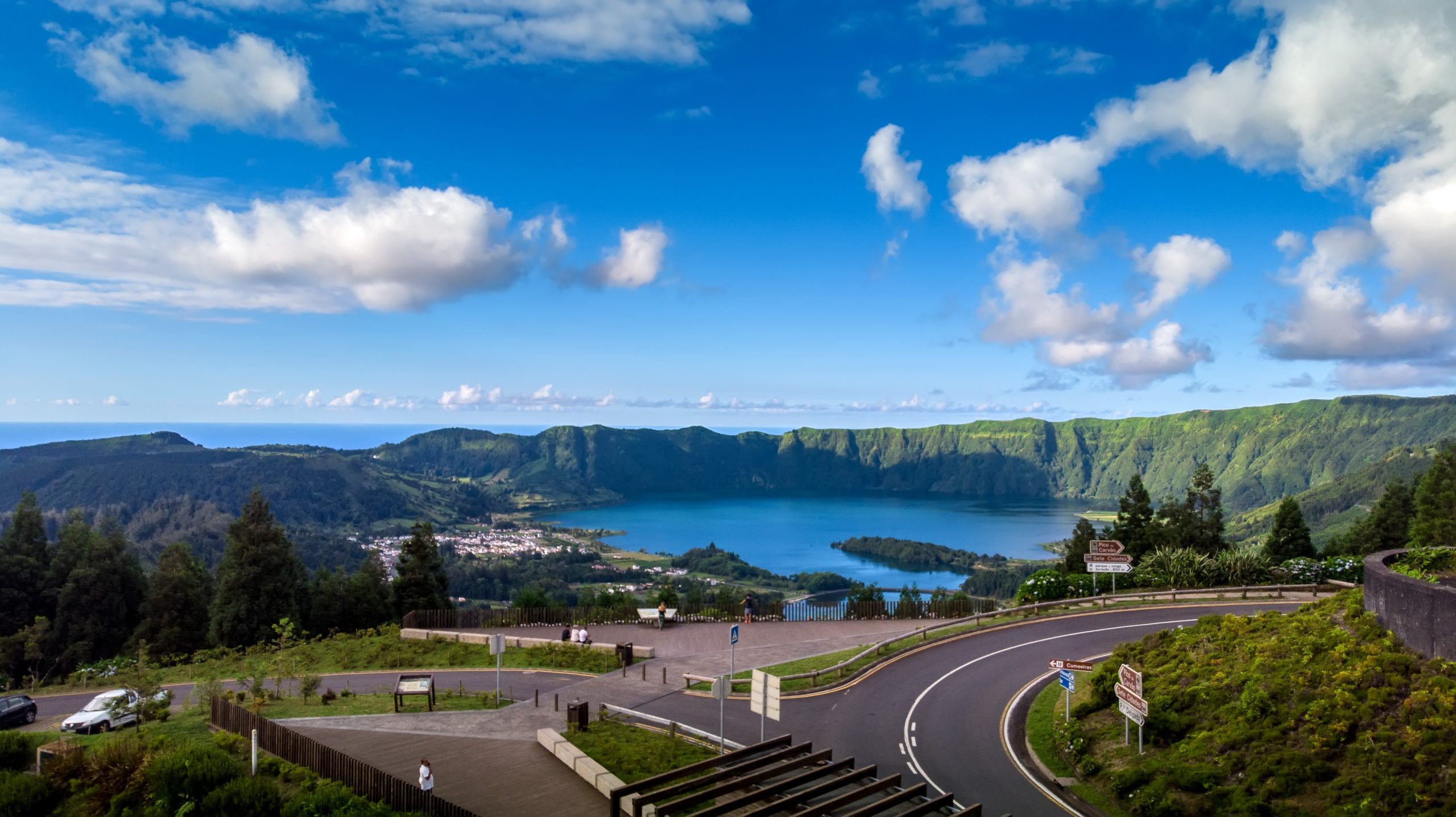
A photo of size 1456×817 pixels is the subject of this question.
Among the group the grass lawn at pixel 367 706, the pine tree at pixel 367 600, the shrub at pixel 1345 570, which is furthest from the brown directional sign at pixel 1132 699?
the pine tree at pixel 367 600

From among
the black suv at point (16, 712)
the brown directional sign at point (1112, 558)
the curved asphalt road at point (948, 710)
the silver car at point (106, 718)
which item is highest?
the brown directional sign at point (1112, 558)

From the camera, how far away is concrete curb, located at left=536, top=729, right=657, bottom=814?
46.3 feet

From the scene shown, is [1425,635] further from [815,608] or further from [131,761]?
[131,761]

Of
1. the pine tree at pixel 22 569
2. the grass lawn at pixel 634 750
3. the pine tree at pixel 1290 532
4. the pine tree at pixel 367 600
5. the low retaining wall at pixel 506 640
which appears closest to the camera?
the grass lawn at pixel 634 750

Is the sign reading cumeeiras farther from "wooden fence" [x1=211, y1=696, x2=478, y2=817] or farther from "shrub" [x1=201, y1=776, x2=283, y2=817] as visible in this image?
"shrub" [x1=201, y1=776, x2=283, y2=817]

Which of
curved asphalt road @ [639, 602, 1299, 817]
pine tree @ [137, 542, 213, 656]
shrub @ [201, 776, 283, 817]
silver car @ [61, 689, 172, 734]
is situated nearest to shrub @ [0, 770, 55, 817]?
shrub @ [201, 776, 283, 817]

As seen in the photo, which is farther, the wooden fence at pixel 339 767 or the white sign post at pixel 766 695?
the white sign post at pixel 766 695

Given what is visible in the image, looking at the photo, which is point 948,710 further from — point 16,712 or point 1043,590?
point 16,712

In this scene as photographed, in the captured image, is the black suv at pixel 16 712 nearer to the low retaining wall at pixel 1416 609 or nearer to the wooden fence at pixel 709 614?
the wooden fence at pixel 709 614

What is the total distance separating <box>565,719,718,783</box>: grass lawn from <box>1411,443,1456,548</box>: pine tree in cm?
3684

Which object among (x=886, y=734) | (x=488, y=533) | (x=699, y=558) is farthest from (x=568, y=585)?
(x=886, y=734)

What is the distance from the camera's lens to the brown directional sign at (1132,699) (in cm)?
1680

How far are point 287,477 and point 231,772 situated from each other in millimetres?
202315

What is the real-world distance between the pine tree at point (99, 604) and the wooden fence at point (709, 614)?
31294 millimetres
